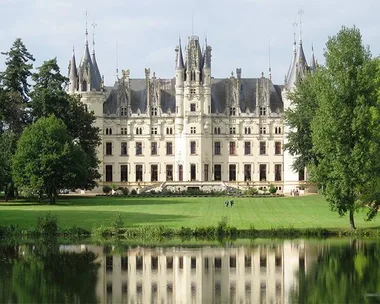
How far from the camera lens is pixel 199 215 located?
4975 cm

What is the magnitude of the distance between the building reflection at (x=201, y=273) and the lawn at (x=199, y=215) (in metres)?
6.86

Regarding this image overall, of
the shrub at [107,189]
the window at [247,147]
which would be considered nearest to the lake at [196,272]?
the shrub at [107,189]

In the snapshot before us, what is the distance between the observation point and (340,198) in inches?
1640

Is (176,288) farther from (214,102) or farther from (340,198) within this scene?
(214,102)

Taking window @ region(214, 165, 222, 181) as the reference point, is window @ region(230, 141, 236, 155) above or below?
above

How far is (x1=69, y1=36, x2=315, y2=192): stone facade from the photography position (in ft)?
289

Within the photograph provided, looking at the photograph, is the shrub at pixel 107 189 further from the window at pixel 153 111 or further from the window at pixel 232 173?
the window at pixel 232 173

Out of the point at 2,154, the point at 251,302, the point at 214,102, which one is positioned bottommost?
the point at 251,302

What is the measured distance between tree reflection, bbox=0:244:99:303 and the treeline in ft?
79.2

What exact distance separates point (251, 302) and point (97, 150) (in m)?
66.1

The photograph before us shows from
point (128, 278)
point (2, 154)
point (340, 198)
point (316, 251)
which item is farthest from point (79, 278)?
point (2, 154)

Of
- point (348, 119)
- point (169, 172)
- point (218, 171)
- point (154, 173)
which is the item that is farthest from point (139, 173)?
point (348, 119)

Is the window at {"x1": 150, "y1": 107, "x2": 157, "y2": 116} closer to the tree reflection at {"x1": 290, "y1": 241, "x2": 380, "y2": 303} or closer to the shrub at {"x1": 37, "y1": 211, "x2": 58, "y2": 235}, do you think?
the shrub at {"x1": 37, "y1": 211, "x2": 58, "y2": 235}

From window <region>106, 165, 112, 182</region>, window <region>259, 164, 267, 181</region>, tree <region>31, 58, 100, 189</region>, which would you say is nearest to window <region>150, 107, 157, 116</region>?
window <region>106, 165, 112, 182</region>
